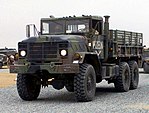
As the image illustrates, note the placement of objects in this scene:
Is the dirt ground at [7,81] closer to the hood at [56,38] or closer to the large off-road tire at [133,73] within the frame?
the large off-road tire at [133,73]

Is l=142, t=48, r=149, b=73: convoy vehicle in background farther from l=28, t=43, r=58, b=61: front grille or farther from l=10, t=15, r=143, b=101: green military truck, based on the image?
l=28, t=43, r=58, b=61: front grille

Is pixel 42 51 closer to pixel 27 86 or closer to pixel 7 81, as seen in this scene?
pixel 27 86

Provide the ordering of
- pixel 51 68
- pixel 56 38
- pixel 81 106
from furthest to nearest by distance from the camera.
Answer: pixel 56 38, pixel 51 68, pixel 81 106

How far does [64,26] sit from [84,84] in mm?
2909

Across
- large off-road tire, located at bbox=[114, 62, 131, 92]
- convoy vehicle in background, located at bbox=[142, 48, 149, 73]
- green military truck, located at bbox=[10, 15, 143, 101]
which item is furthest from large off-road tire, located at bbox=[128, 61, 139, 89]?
convoy vehicle in background, located at bbox=[142, 48, 149, 73]

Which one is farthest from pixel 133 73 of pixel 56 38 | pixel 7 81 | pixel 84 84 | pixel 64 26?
pixel 7 81

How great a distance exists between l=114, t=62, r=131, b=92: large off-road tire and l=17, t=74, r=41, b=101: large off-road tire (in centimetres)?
377

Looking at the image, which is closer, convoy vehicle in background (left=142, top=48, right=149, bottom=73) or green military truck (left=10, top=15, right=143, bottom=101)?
green military truck (left=10, top=15, right=143, bottom=101)

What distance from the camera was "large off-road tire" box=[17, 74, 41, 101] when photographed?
1436 cm

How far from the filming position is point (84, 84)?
13.4 metres

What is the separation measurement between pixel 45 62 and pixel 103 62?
3.24 m

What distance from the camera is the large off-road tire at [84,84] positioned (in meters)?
13.4

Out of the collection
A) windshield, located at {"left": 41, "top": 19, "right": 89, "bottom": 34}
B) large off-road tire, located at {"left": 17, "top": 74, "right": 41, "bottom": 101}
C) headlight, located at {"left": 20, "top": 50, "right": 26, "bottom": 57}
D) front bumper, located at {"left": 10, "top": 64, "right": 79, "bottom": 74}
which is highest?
windshield, located at {"left": 41, "top": 19, "right": 89, "bottom": 34}

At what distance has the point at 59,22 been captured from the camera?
51.4 ft
